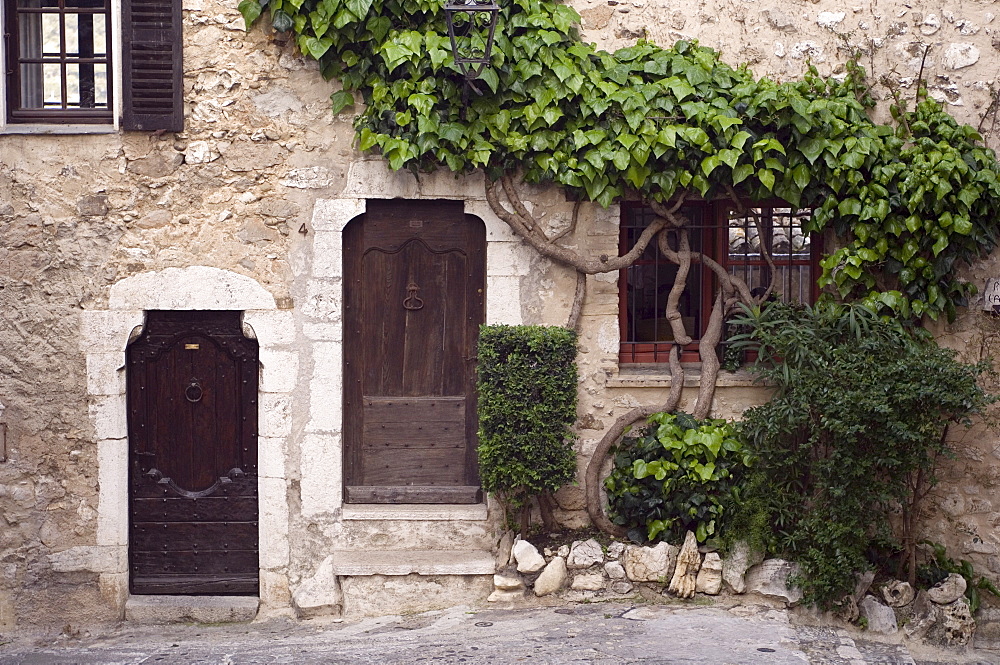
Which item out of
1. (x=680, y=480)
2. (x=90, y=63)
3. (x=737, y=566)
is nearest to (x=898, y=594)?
(x=737, y=566)

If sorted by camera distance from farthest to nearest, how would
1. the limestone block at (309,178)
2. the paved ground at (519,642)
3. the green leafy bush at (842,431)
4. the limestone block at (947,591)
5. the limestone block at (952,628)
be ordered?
the limestone block at (309,178) → the limestone block at (947,591) → the limestone block at (952,628) → the green leafy bush at (842,431) → the paved ground at (519,642)

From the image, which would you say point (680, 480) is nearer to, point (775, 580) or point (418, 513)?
point (775, 580)

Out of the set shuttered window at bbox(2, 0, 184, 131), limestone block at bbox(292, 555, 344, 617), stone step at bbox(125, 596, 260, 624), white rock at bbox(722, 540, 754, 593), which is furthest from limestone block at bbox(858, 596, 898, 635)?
shuttered window at bbox(2, 0, 184, 131)

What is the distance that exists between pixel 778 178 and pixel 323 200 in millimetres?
2722

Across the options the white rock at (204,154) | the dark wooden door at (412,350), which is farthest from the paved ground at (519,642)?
the white rock at (204,154)

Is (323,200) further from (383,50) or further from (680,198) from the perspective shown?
(680,198)

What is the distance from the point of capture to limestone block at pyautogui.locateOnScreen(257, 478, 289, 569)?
5.94 metres

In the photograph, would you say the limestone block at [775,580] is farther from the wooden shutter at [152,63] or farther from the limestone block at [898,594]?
the wooden shutter at [152,63]

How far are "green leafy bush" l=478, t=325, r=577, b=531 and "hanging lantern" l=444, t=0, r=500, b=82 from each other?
1490 mm

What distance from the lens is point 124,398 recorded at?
594 cm

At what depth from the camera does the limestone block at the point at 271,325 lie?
19.3 ft

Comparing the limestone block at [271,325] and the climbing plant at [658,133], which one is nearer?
the climbing plant at [658,133]

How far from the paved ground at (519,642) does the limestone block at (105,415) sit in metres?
1.21

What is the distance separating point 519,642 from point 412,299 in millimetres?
2165
